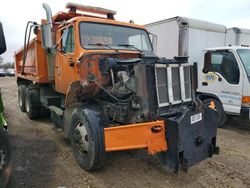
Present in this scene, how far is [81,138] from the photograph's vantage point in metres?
4.07

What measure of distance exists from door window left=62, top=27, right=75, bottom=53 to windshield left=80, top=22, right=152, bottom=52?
0.24 m

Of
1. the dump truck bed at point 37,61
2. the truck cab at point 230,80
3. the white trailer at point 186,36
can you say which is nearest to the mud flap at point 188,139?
the truck cab at point 230,80

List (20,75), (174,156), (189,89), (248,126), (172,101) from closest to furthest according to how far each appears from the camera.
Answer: (174,156) → (172,101) → (189,89) → (248,126) → (20,75)

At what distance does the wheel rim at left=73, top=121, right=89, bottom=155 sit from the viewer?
13.1ft

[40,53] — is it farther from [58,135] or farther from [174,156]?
[174,156]

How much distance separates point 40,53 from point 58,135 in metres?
2.13

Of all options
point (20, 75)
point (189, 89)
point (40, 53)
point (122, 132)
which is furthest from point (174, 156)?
point (20, 75)

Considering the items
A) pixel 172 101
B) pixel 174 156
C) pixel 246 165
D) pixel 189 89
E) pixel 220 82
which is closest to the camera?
pixel 174 156

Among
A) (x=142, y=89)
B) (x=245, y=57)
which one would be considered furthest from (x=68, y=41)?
(x=245, y=57)

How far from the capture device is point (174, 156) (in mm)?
3234

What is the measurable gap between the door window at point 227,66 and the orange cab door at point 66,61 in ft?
13.1

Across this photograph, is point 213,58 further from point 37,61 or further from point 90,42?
point 37,61

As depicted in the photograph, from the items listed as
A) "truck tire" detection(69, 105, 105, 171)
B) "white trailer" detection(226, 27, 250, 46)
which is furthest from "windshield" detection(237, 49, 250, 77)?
"truck tire" detection(69, 105, 105, 171)

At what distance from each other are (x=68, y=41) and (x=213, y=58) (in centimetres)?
404
